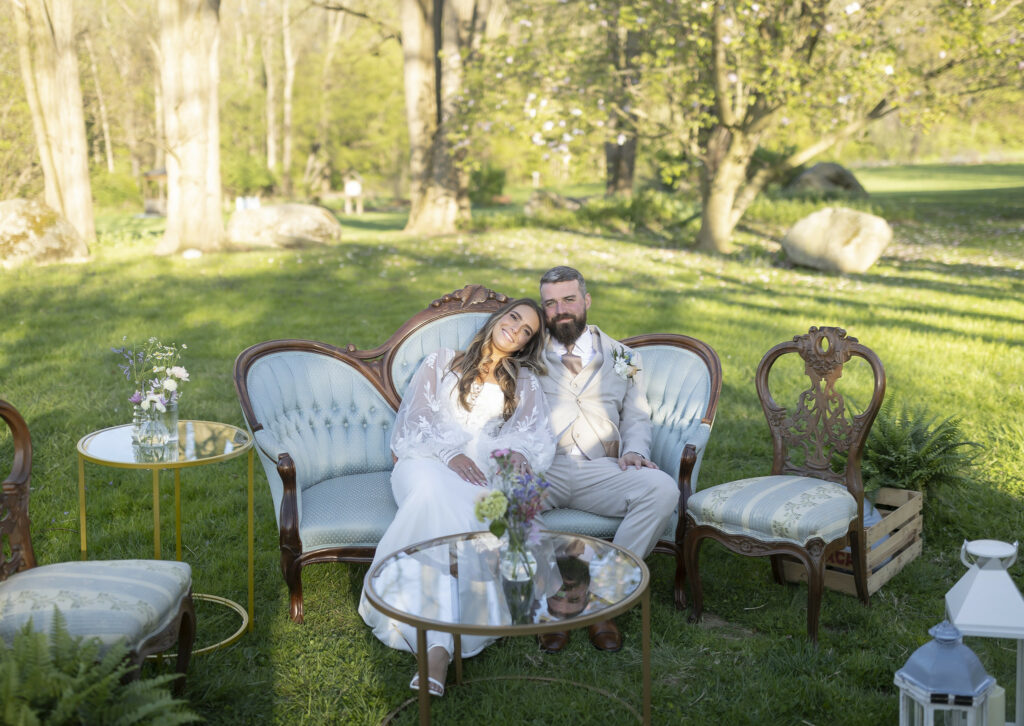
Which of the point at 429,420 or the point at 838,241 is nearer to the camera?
the point at 429,420

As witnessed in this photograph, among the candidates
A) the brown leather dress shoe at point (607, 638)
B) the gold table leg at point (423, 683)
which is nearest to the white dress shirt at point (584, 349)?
the brown leather dress shoe at point (607, 638)

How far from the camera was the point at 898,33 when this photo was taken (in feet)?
41.8

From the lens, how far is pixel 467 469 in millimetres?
3779

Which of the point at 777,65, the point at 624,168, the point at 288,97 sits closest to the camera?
the point at 777,65

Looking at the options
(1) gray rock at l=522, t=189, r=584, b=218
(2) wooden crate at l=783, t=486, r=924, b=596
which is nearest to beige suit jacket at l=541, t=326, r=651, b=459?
(2) wooden crate at l=783, t=486, r=924, b=596

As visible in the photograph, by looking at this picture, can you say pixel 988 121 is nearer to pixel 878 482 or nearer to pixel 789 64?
pixel 789 64

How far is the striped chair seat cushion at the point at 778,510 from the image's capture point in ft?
11.6

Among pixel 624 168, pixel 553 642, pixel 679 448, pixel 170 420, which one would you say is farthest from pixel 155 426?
pixel 624 168

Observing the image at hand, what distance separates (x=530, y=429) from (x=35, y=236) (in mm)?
11333

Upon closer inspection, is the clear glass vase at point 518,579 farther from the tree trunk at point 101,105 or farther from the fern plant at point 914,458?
the tree trunk at point 101,105

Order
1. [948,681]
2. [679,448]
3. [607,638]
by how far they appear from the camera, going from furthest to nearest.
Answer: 1. [679,448]
2. [607,638]
3. [948,681]

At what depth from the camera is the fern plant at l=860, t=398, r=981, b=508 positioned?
455 centimetres

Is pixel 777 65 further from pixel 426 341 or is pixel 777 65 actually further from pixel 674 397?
pixel 426 341

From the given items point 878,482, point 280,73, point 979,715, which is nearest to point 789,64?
point 878,482
